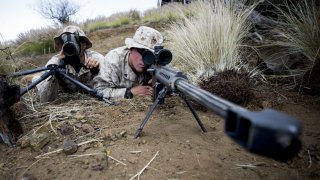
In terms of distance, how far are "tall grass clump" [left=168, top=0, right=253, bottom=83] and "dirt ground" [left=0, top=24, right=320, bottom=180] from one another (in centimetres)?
65

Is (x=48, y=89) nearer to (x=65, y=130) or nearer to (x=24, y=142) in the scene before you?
(x=65, y=130)

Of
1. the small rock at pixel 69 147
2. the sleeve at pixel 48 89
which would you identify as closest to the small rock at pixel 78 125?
the small rock at pixel 69 147

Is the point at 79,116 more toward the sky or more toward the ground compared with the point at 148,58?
more toward the ground

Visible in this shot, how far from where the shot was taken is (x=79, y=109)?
11.3 ft

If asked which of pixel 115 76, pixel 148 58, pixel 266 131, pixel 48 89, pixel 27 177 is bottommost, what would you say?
pixel 27 177

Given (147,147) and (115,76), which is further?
(115,76)

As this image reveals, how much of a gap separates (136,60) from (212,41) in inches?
41.1

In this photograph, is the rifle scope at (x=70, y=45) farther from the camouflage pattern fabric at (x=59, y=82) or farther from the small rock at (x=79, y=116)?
the small rock at (x=79, y=116)

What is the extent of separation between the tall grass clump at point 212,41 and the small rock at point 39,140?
187 centimetres

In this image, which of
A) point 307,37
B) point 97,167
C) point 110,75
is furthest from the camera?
point 110,75

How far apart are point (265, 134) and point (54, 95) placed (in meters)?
3.52

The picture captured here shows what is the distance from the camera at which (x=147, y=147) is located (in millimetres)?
2426

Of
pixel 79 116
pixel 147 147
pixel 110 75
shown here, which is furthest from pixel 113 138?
pixel 110 75

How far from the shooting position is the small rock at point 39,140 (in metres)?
2.58
